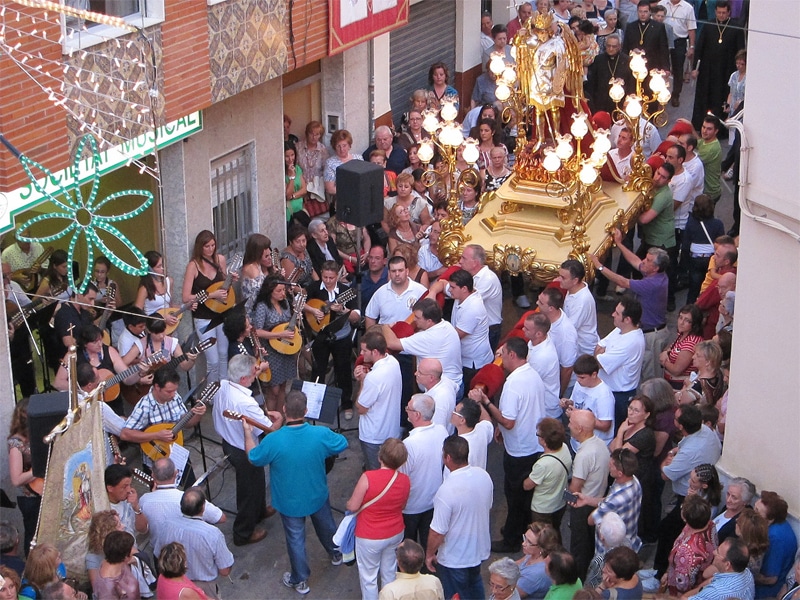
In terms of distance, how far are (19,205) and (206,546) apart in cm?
297

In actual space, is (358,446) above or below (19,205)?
below

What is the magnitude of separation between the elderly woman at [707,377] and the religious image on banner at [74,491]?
4232mm

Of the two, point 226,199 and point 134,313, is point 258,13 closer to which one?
point 226,199

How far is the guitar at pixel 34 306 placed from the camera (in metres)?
9.20

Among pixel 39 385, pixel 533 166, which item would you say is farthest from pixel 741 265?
pixel 39 385

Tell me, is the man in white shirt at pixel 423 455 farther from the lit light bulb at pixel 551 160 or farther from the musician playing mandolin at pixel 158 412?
the lit light bulb at pixel 551 160

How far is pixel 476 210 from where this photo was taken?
12.5m

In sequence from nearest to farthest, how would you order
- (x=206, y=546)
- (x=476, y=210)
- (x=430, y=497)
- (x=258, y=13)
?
(x=206, y=546), (x=430, y=497), (x=258, y=13), (x=476, y=210)

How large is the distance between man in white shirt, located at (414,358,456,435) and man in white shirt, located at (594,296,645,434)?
1.43m

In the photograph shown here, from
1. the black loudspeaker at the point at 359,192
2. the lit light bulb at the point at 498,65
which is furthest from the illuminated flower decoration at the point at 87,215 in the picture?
the lit light bulb at the point at 498,65

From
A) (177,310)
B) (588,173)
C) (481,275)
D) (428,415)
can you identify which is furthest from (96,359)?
(588,173)

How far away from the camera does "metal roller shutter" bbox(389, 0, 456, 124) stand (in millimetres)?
16438

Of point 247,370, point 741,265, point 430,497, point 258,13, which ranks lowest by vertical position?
point 430,497

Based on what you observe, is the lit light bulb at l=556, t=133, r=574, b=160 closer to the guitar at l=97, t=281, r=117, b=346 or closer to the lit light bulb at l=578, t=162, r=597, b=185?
the lit light bulb at l=578, t=162, r=597, b=185
